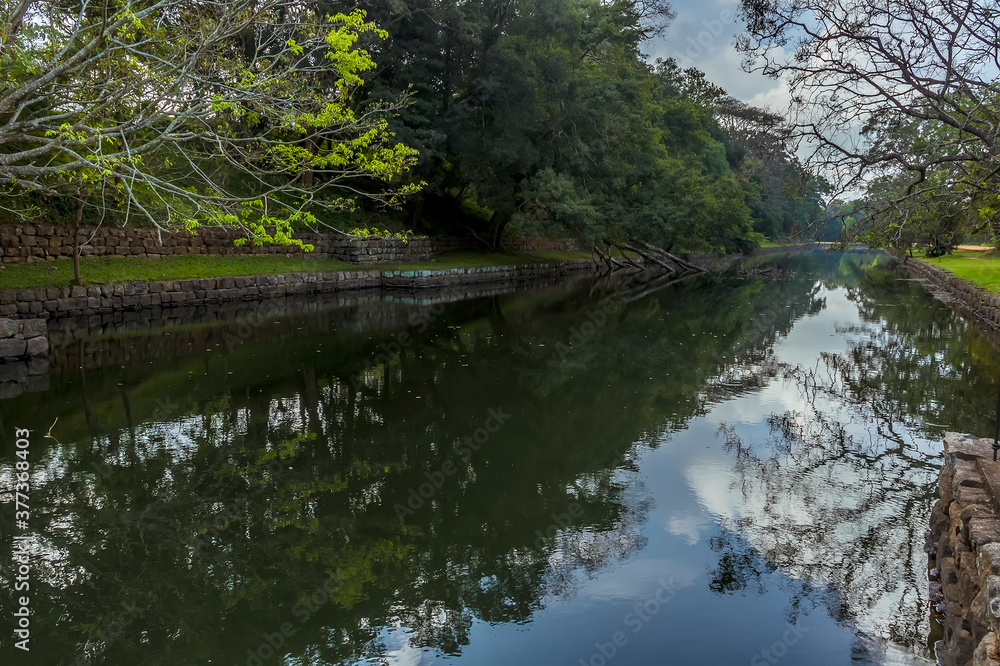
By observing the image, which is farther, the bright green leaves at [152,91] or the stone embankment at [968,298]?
the stone embankment at [968,298]

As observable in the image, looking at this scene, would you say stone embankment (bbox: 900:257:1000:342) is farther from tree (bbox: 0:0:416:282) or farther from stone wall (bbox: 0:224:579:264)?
stone wall (bbox: 0:224:579:264)

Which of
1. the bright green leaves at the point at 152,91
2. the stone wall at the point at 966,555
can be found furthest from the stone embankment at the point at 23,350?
the stone wall at the point at 966,555

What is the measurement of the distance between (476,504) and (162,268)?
714 inches

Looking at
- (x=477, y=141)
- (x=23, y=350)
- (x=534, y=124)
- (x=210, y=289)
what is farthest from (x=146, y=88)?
(x=534, y=124)

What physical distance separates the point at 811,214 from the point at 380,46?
253 ft

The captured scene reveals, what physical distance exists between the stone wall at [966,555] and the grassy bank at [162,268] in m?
19.5

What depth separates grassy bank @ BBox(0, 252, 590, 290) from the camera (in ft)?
58.1

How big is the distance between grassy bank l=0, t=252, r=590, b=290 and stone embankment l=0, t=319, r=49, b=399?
5096 mm

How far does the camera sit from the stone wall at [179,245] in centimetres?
1864

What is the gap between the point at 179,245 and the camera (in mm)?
22672

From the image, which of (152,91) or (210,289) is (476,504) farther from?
(210,289)

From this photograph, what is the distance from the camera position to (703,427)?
30.8 ft

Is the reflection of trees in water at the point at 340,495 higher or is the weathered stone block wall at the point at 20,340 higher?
the weathered stone block wall at the point at 20,340

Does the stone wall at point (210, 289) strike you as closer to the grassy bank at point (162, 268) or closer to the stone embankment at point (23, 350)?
the grassy bank at point (162, 268)
